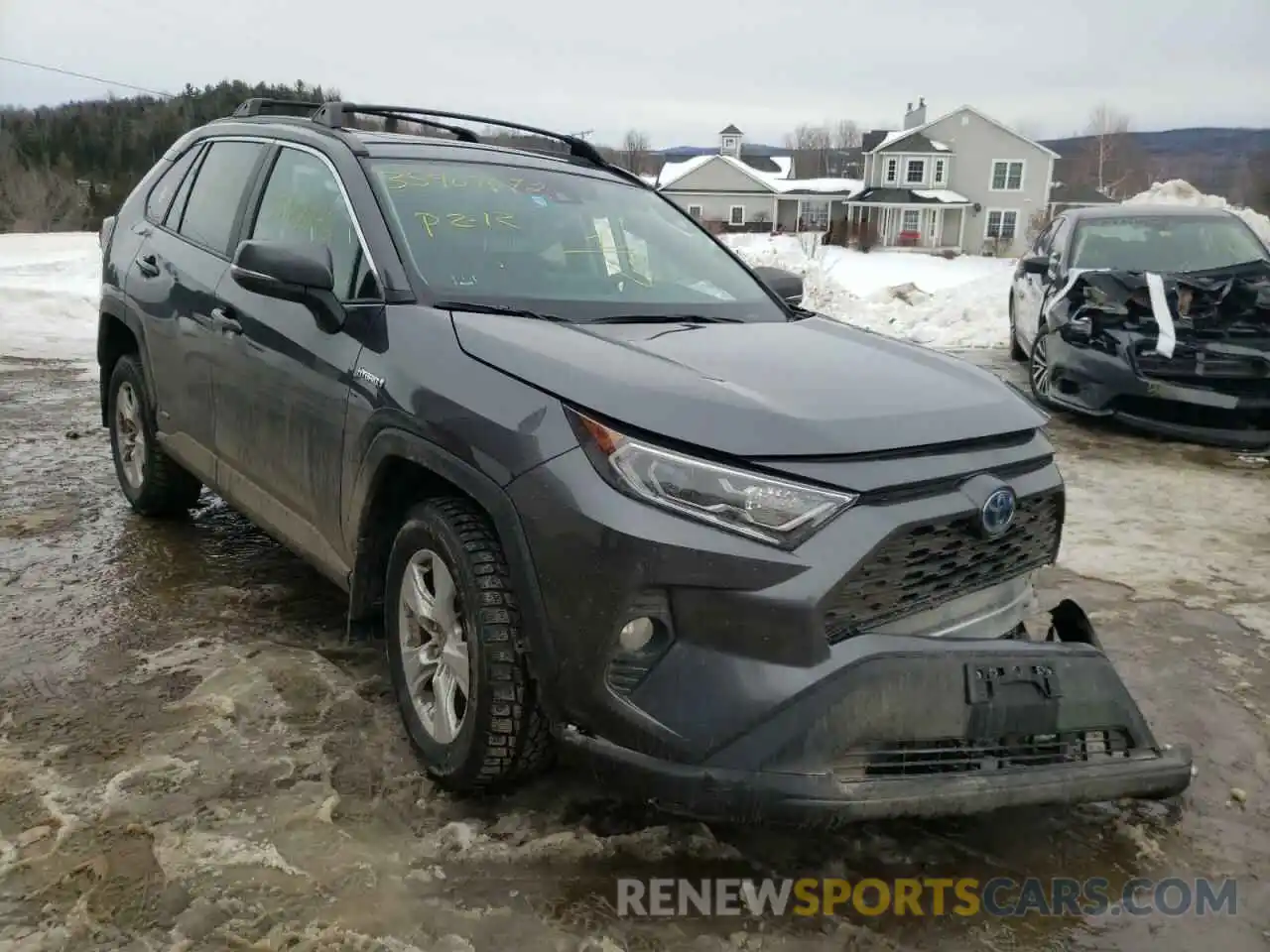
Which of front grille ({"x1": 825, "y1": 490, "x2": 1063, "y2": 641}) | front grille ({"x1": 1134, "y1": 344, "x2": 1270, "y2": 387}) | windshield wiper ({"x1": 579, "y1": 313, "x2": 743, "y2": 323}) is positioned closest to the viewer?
front grille ({"x1": 825, "y1": 490, "x2": 1063, "y2": 641})

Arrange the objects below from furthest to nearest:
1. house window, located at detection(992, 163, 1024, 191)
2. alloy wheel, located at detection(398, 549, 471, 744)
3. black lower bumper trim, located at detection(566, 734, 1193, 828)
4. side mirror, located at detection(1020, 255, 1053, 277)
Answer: house window, located at detection(992, 163, 1024, 191), side mirror, located at detection(1020, 255, 1053, 277), alloy wheel, located at detection(398, 549, 471, 744), black lower bumper trim, located at detection(566, 734, 1193, 828)

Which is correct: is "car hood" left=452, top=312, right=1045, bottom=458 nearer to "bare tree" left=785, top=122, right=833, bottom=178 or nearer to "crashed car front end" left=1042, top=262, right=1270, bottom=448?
"crashed car front end" left=1042, top=262, right=1270, bottom=448

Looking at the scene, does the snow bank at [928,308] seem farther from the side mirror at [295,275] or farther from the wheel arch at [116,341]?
the side mirror at [295,275]

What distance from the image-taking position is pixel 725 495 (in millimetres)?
2254

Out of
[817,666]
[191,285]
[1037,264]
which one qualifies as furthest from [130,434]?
[1037,264]

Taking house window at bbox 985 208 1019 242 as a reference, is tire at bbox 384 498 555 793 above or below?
below

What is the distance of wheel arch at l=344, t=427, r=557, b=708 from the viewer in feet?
7.86

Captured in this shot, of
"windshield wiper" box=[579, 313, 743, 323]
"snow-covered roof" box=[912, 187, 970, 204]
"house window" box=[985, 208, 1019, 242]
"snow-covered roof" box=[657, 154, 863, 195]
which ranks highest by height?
"snow-covered roof" box=[657, 154, 863, 195]

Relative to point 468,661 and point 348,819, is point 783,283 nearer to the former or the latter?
point 468,661

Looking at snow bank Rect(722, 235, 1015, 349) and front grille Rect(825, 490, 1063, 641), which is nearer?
front grille Rect(825, 490, 1063, 641)

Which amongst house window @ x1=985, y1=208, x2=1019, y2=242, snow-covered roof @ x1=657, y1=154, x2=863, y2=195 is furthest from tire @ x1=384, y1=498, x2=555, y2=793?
snow-covered roof @ x1=657, y1=154, x2=863, y2=195

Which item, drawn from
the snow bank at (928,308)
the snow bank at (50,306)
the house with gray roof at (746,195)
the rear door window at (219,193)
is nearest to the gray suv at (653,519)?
the rear door window at (219,193)

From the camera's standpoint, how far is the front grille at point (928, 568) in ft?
7.49

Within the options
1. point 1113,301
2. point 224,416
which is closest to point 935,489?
point 224,416
